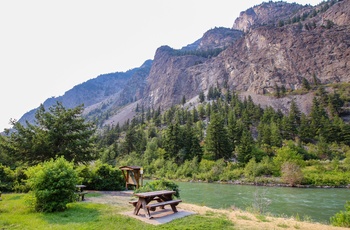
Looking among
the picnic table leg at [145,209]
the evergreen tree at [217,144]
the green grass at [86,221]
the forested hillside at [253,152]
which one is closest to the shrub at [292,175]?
the forested hillside at [253,152]

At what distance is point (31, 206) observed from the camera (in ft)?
34.8

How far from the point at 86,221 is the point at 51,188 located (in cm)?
275

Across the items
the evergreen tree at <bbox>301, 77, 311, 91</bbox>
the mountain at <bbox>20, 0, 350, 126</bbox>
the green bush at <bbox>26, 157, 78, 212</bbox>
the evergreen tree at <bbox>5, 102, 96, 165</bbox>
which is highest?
the mountain at <bbox>20, 0, 350, 126</bbox>

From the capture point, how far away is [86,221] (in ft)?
28.1

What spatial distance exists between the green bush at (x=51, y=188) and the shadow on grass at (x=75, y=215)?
494 mm

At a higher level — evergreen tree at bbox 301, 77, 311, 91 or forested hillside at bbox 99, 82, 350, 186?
evergreen tree at bbox 301, 77, 311, 91

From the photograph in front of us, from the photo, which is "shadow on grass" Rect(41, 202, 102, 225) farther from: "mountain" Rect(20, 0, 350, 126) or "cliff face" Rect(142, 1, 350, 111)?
"cliff face" Rect(142, 1, 350, 111)

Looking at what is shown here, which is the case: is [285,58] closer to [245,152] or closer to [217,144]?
[217,144]

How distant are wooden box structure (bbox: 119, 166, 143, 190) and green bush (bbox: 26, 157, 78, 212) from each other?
8.74 meters

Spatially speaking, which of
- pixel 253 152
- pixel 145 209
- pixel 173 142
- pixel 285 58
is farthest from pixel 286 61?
pixel 145 209

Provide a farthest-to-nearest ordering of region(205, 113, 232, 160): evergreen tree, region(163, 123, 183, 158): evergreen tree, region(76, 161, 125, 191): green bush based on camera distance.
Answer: region(163, 123, 183, 158): evergreen tree, region(205, 113, 232, 160): evergreen tree, region(76, 161, 125, 191): green bush

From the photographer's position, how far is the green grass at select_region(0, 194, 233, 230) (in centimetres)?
776

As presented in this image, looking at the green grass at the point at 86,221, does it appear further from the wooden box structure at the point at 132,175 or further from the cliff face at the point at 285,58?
the cliff face at the point at 285,58

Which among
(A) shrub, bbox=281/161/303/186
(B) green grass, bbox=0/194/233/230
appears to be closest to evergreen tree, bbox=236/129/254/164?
(A) shrub, bbox=281/161/303/186
